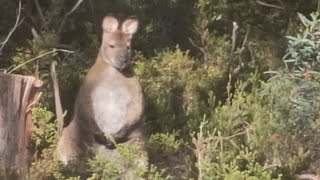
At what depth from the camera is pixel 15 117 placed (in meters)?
4.65

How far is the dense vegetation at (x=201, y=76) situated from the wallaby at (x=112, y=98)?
8.4 inches

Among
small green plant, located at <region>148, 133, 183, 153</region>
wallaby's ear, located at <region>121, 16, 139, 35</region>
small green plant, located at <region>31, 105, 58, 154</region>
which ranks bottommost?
small green plant, located at <region>148, 133, 183, 153</region>

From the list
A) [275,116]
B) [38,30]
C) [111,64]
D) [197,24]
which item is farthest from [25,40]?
[275,116]

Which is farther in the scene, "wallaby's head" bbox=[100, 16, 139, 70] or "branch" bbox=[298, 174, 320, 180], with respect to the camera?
"wallaby's head" bbox=[100, 16, 139, 70]

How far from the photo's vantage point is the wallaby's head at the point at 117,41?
5316mm

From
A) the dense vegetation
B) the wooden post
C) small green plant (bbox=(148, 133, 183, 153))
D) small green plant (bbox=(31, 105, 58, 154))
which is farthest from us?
small green plant (bbox=(148, 133, 183, 153))

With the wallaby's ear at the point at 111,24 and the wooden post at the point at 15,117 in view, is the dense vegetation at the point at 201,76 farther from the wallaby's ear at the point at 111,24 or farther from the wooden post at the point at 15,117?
the wallaby's ear at the point at 111,24

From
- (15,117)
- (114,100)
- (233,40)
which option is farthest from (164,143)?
(233,40)

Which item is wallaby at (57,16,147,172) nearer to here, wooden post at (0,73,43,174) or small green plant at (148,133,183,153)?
small green plant at (148,133,183,153)

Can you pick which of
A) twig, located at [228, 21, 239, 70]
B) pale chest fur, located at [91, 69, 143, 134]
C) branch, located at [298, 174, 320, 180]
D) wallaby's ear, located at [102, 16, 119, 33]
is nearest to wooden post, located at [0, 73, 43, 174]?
pale chest fur, located at [91, 69, 143, 134]

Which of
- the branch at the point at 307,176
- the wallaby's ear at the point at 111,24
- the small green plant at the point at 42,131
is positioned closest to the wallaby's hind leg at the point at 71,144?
the small green plant at the point at 42,131

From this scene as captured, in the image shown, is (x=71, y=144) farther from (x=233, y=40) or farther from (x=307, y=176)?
(x=233, y=40)

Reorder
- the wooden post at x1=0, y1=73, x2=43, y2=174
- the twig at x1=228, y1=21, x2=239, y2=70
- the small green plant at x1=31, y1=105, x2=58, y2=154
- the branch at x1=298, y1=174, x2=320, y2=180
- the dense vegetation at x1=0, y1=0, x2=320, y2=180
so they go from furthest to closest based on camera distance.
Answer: the twig at x1=228, y1=21, x2=239, y2=70 → the small green plant at x1=31, y1=105, x2=58, y2=154 → the branch at x1=298, y1=174, x2=320, y2=180 → the dense vegetation at x1=0, y1=0, x2=320, y2=180 → the wooden post at x1=0, y1=73, x2=43, y2=174

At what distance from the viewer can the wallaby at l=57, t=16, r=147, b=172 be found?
211 inches
